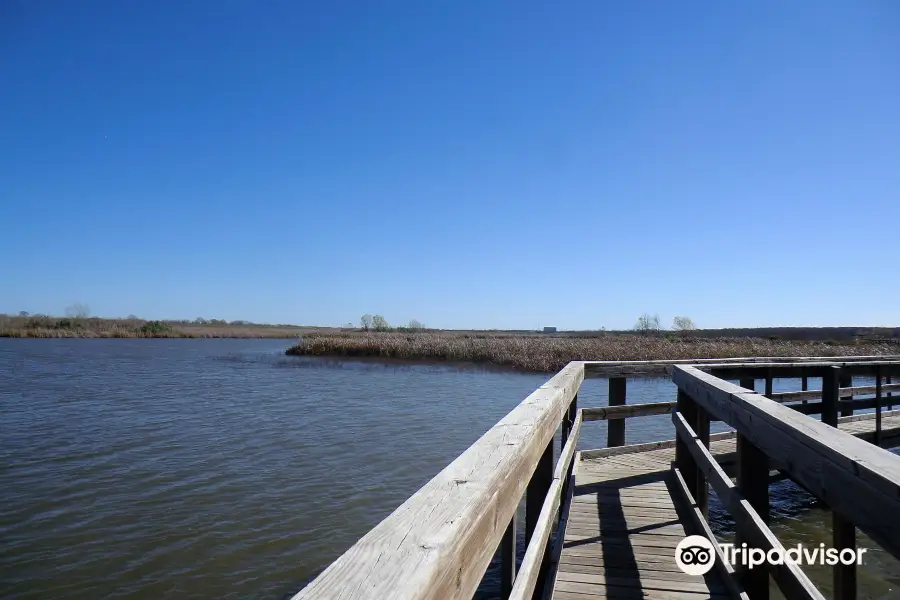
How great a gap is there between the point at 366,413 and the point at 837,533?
39.0 ft

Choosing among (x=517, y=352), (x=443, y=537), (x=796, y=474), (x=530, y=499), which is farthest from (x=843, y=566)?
(x=517, y=352)

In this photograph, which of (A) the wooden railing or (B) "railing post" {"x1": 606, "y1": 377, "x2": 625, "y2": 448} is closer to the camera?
(A) the wooden railing

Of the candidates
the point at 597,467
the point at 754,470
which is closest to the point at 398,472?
the point at 597,467

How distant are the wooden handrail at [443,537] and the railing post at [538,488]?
2.74ft

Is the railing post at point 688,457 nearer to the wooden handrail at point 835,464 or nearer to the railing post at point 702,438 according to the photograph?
the railing post at point 702,438

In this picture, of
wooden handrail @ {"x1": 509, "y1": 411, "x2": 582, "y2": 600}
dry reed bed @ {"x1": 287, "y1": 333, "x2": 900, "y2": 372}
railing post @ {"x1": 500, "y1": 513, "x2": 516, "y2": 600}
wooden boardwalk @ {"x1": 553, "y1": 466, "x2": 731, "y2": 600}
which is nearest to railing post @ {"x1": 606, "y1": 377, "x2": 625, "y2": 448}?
wooden boardwalk @ {"x1": 553, "y1": 466, "x2": 731, "y2": 600}

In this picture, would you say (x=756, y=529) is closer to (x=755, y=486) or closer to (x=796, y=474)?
(x=755, y=486)

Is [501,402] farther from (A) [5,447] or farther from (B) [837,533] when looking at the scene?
(B) [837,533]

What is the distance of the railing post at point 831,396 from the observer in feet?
16.6

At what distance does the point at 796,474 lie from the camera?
5.58 feet

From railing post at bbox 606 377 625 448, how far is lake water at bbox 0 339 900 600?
130 centimetres

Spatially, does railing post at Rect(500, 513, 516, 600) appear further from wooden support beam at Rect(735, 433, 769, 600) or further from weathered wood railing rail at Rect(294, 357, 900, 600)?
wooden support beam at Rect(735, 433, 769, 600)

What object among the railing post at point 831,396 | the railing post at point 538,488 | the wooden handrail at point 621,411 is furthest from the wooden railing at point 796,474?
the railing post at point 831,396

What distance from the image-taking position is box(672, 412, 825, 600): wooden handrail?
176cm
